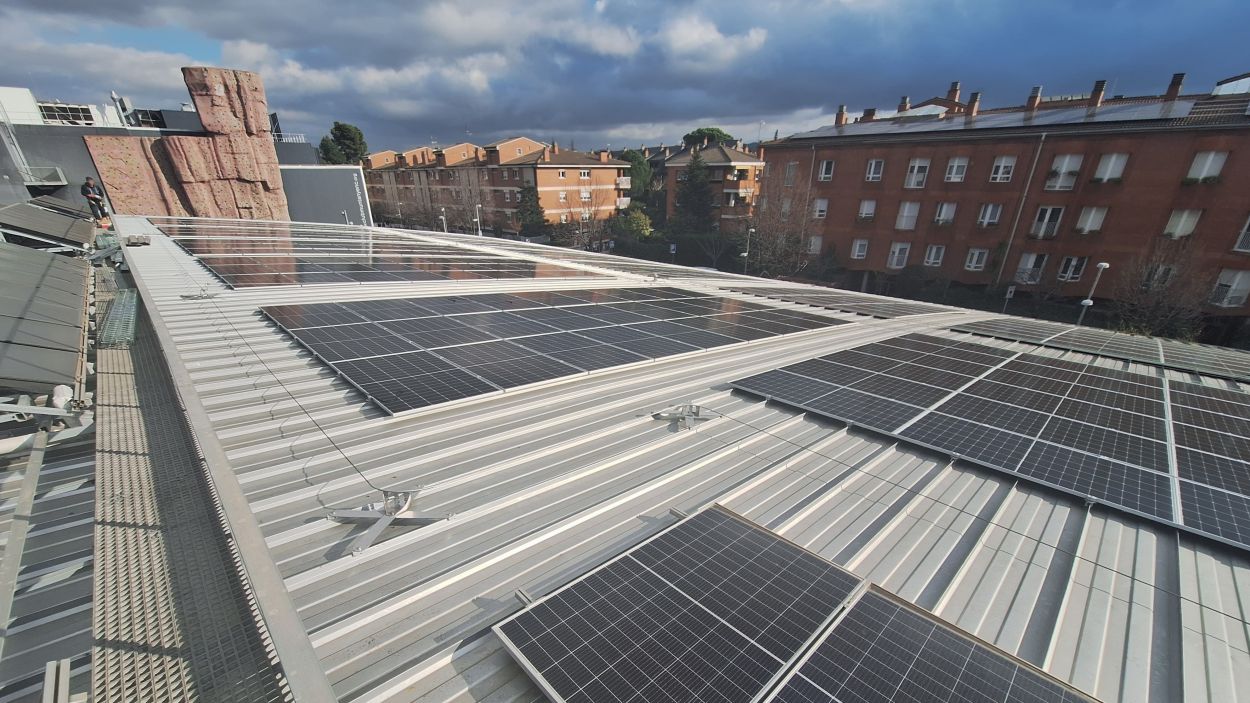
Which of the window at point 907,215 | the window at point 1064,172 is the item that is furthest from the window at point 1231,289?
the window at point 907,215

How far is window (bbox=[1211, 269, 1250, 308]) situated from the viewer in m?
26.8

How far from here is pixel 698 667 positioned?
3432 mm

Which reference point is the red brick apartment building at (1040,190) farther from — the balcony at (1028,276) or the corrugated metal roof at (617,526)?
the corrugated metal roof at (617,526)

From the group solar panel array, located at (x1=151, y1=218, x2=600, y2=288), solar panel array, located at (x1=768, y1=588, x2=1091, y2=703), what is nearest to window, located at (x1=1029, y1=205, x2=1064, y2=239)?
solar panel array, located at (x1=151, y1=218, x2=600, y2=288)

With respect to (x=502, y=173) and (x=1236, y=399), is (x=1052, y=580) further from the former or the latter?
(x=502, y=173)

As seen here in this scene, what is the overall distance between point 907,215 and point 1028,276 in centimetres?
961

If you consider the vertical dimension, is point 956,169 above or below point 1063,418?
above

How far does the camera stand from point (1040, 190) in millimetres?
32500

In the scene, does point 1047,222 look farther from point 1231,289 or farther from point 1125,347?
point 1125,347

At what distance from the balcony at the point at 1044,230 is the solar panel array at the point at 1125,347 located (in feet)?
70.6

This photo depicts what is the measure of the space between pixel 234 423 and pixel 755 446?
7584 millimetres

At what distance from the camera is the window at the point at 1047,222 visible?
106 feet

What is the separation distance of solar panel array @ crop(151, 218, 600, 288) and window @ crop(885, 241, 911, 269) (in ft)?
102

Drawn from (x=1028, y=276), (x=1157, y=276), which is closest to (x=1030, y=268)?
(x=1028, y=276)
